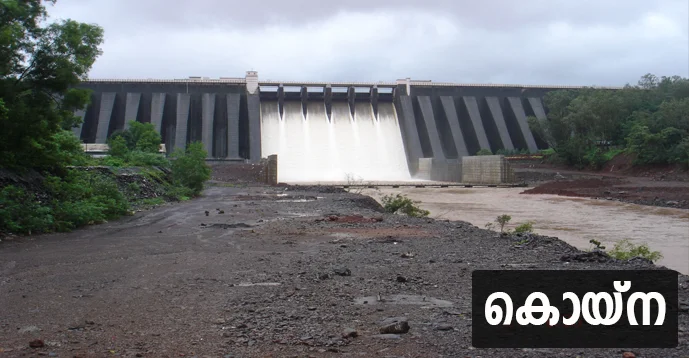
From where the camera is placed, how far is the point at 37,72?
46.0 ft

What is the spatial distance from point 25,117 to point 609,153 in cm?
4688

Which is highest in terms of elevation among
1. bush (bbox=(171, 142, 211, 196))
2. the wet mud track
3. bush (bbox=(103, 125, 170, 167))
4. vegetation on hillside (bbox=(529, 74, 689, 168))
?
vegetation on hillside (bbox=(529, 74, 689, 168))

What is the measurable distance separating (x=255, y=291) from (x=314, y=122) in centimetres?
5253

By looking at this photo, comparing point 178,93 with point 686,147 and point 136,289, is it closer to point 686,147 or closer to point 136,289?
point 686,147

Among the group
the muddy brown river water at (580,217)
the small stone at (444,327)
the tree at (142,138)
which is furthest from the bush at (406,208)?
the tree at (142,138)

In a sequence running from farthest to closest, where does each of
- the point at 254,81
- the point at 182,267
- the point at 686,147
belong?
the point at 254,81
the point at 686,147
the point at 182,267

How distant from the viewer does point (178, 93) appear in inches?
2377

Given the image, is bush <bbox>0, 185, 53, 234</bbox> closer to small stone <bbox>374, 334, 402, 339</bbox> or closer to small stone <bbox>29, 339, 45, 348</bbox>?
small stone <bbox>29, 339, 45, 348</bbox>

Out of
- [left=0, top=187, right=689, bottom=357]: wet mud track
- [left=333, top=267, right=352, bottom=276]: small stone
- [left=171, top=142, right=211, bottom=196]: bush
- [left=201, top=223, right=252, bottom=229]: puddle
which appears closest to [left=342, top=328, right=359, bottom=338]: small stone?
[left=0, top=187, right=689, bottom=357]: wet mud track

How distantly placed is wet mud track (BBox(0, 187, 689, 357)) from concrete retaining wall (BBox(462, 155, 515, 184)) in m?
35.3

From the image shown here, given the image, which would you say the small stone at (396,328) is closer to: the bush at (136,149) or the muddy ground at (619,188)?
the bush at (136,149)

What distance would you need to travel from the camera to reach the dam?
5694cm

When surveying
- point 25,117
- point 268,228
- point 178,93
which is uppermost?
point 178,93

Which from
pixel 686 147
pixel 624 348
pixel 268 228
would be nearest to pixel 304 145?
pixel 686 147
